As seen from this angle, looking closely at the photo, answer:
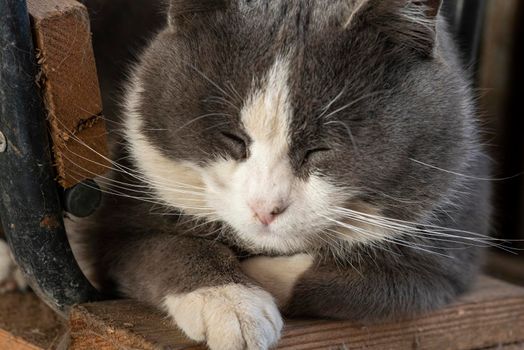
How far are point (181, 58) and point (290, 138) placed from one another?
11.0 inches

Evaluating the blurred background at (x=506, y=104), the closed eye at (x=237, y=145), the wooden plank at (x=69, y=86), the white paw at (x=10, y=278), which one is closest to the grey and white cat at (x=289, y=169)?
the closed eye at (x=237, y=145)

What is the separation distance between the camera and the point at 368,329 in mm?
1428

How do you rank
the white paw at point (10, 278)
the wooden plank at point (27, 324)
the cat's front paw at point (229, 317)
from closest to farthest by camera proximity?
1. the cat's front paw at point (229, 317)
2. the wooden plank at point (27, 324)
3. the white paw at point (10, 278)

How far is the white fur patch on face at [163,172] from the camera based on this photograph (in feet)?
4.70

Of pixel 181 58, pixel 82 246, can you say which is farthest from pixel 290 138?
pixel 82 246

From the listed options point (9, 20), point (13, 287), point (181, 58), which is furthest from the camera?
point (13, 287)

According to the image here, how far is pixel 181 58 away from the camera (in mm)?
1386

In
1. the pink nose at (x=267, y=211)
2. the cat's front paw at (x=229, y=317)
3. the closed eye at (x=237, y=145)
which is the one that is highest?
the closed eye at (x=237, y=145)

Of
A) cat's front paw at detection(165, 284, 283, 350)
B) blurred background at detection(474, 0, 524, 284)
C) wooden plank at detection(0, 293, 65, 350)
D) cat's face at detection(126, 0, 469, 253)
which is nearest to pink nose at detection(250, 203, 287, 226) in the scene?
cat's face at detection(126, 0, 469, 253)

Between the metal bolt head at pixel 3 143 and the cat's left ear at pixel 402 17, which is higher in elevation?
the cat's left ear at pixel 402 17

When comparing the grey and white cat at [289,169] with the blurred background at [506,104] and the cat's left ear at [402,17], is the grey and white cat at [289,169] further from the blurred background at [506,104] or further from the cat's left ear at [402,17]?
the blurred background at [506,104]

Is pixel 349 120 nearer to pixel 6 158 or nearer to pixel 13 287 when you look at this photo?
pixel 6 158

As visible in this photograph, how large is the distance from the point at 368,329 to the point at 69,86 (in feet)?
2.19

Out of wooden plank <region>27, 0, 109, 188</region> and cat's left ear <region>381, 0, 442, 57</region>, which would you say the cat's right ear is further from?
cat's left ear <region>381, 0, 442, 57</region>
